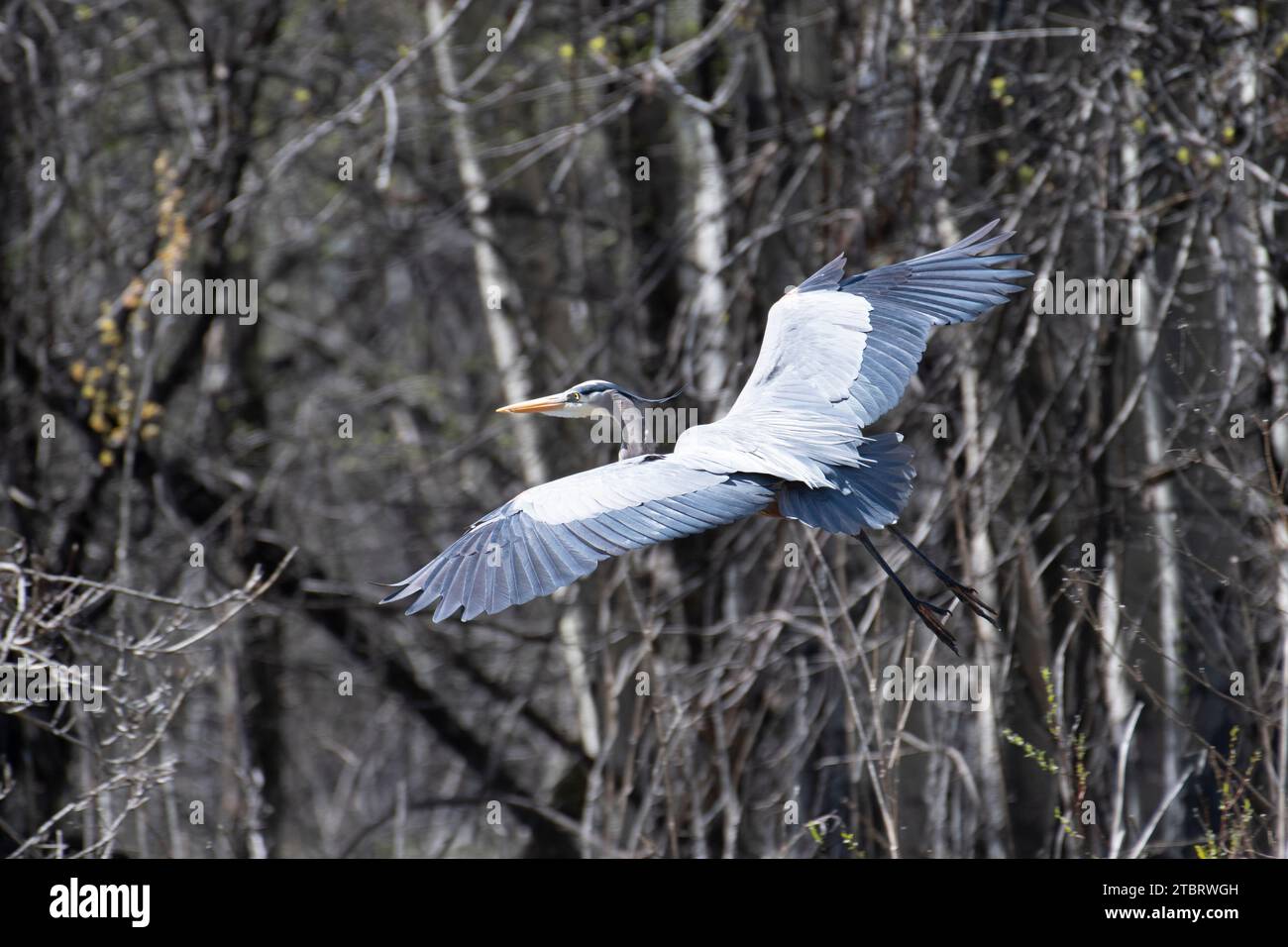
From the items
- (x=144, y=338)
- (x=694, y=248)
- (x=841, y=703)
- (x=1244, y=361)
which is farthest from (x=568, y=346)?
(x=1244, y=361)

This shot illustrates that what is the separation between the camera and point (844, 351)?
482 cm

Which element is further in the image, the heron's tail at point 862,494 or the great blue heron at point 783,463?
the heron's tail at point 862,494

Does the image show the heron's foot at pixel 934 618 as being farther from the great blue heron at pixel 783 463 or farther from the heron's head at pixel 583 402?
the heron's head at pixel 583 402

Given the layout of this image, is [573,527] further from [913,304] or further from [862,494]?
[913,304]

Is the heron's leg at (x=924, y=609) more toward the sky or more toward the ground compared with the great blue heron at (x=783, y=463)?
more toward the ground

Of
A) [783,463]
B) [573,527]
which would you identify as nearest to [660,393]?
[783,463]

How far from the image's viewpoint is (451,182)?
32.5 ft

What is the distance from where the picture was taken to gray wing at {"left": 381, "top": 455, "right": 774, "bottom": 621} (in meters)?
3.65

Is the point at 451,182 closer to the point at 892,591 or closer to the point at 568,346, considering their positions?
the point at 568,346

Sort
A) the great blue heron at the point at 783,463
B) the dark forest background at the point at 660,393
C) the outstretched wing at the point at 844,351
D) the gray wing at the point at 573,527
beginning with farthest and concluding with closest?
1. the dark forest background at the point at 660,393
2. the outstretched wing at the point at 844,351
3. the great blue heron at the point at 783,463
4. the gray wing at the point at 573,527

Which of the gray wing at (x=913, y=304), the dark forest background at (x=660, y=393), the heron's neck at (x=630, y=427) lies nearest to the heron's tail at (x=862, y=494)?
the gray wing at (x=913, y=304)

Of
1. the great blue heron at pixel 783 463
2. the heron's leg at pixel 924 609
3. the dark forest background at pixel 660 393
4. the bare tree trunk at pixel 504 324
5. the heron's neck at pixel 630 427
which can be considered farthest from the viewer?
the bare tree trunk at pixel 504 324

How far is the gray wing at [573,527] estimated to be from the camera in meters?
3.65
